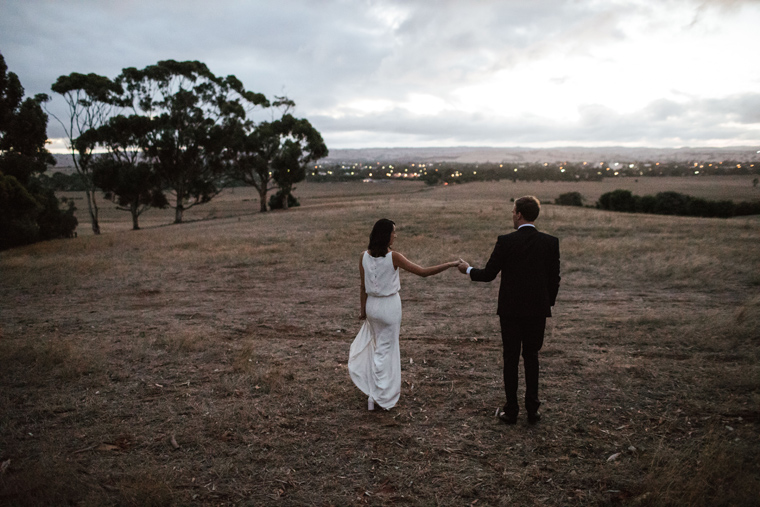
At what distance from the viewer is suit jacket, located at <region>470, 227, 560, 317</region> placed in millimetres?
4336

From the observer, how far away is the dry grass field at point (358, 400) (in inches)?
152

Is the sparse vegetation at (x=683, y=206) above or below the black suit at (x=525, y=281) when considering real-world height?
below

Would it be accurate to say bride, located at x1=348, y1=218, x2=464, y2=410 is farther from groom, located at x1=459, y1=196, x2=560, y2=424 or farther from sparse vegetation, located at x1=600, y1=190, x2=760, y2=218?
sparse vegetation, located at x1=600, y1=190, x2=760, y2=218

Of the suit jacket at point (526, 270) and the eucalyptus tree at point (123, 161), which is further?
the eucalyptus tree at point (123, 161)

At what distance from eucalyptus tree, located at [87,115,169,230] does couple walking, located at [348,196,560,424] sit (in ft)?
130

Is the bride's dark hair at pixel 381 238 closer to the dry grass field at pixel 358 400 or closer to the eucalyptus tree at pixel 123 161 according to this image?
the dry grass field at pixel 358 400

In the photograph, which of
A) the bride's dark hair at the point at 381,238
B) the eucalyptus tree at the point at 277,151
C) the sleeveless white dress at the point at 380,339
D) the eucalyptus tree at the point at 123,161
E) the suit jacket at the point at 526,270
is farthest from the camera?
the eucalyptus tree at the point at 277,151

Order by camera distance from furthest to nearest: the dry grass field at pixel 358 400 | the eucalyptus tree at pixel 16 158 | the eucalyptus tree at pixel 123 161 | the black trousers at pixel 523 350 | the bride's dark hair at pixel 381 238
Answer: the eucalyptus tree at pixel 123 161 < the eucalyptus tree at pixel 16 158 < the bride's dark hair at pixel 381 238 < the black trousers at pixel 523 350 < the dry grass field at pixel 358 400

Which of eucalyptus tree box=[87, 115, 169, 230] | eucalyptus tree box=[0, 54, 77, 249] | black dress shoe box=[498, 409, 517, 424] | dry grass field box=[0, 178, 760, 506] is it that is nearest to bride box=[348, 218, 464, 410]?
dry grass field box=[0, 178, 760, 506]

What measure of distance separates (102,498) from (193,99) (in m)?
42.9

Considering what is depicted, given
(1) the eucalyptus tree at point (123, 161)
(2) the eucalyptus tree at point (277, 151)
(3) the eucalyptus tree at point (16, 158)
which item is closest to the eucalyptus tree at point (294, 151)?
(2) the eucalyptus tree at point (277, 151)

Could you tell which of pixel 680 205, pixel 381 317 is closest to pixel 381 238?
pixel 381 317

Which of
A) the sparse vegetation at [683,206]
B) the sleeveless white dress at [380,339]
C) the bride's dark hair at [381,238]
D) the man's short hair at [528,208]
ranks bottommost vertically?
the sparse vegetation at [683,206]

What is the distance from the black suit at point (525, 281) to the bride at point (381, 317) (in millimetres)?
636
